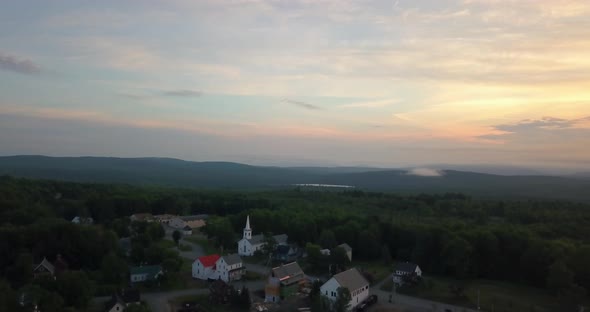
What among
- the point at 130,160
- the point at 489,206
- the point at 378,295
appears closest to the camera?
the point at 378,295

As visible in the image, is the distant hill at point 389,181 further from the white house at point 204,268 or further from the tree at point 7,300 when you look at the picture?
the tree at point 7,300

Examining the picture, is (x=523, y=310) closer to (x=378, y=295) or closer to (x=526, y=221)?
(x=378, y=295)

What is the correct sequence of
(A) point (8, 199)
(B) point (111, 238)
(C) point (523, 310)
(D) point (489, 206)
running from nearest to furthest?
(C) point (523, 310)
(B) point (111, 238)
(A) point (8, 199)
(D) point (489, 206)

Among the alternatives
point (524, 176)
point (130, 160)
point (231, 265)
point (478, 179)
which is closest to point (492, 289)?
point (231, 265)

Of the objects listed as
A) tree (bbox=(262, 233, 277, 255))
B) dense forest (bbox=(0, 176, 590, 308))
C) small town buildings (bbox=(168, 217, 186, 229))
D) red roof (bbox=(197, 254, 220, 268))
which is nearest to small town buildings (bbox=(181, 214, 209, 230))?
small town buildings (bbox=(168, 217, 186, 229))

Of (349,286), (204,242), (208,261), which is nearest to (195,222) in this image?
(204,242)

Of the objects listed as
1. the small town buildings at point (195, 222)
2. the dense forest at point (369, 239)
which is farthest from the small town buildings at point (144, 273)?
the small town buildings at point (195, 222)
